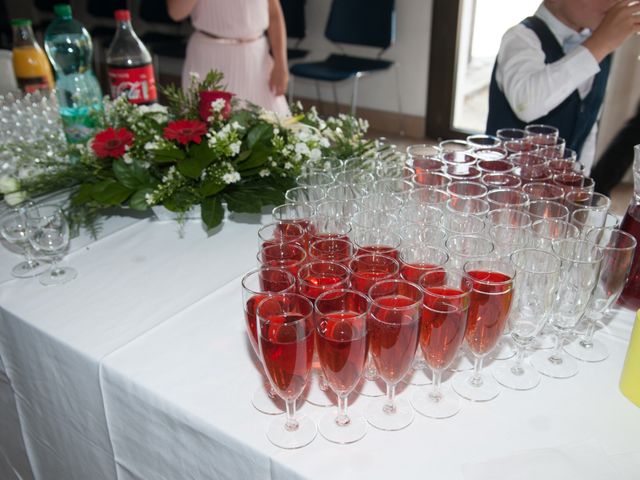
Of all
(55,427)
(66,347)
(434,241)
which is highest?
(434,241)

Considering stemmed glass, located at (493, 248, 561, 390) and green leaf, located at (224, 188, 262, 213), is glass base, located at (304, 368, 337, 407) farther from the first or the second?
green leaf, located at (224, 188, 262, 213)

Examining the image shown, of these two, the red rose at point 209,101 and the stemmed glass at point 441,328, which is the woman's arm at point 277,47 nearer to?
the red rose at point 209,101

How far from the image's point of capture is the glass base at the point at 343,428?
0.83 meters

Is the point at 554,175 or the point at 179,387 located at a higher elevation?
the point at 554,175

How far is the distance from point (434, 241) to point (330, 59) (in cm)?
377

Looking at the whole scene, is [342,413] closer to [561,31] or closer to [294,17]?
[561,31]

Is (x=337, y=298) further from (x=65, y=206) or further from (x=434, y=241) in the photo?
(x=65, y=206)

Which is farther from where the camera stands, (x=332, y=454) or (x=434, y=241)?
(x=434, y=241)

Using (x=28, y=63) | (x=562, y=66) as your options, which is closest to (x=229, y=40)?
(x=28, y=63)

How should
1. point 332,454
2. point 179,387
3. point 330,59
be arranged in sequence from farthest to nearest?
1. point 330,59
2. point 179,387
3. point 332,454

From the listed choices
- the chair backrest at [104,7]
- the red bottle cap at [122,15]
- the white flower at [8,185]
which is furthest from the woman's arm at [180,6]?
the chair backrest at [104,7]

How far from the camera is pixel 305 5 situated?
4824 mm

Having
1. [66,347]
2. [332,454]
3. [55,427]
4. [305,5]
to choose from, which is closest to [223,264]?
[66,347]

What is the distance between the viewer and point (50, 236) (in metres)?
1.28
